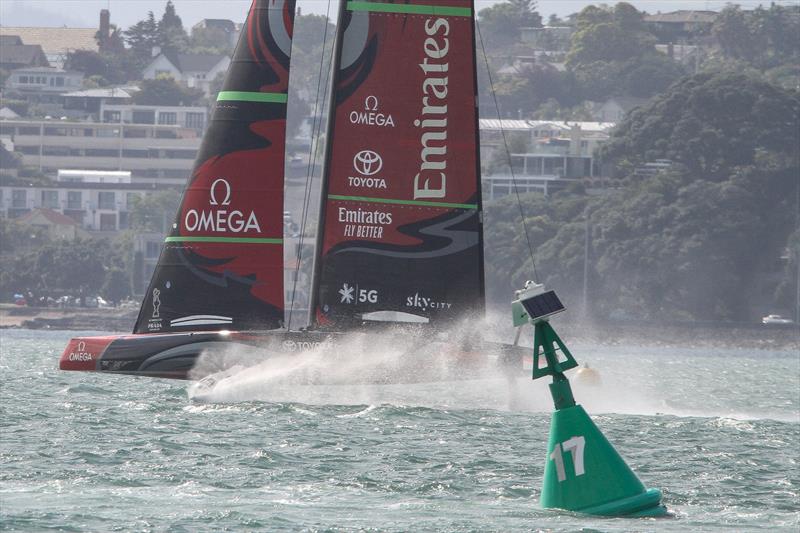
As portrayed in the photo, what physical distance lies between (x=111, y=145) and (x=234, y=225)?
475 feet

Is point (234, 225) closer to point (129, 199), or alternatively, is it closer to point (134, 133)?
point (129, 199)

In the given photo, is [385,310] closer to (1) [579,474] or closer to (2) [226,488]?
(2) [226,488]

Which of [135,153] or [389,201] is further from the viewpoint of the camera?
[135,153]

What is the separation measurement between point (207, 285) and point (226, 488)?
8.29 m

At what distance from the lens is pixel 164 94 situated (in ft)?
584

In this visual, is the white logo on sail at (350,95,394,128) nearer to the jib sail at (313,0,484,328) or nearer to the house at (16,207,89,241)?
the jib sail at (313,0,484,328)

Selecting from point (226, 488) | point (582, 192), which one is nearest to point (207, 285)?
point (226, 488)

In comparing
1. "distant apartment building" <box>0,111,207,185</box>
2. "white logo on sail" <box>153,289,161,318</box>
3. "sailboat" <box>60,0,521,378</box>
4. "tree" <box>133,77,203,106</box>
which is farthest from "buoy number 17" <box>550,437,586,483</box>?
"tree" <box>133,77,203,106</box>

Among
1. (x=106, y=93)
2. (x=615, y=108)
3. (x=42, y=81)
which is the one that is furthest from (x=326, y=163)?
(x=42, y=81)

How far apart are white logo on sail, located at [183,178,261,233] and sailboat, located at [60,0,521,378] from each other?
13mm

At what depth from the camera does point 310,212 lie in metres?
138

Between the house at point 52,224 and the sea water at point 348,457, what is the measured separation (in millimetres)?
103110

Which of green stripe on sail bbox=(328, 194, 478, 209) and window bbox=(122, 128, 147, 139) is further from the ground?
window bbox=(122, 128, 147, 139)

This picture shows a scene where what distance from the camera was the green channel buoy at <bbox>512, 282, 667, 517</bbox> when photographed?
42.6 ft
